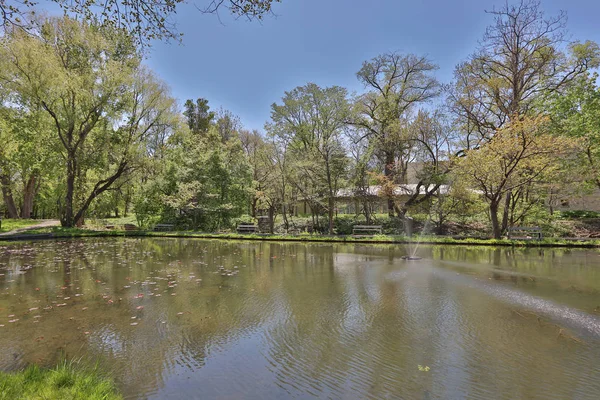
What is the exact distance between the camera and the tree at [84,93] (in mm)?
18547

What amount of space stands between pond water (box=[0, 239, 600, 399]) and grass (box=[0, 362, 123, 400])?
30cm

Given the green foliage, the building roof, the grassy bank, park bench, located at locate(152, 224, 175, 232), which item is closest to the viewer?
the grassy bank

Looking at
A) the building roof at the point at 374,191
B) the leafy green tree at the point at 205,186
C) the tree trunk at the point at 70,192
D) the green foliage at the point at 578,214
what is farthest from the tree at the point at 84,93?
the green foliage at the point at 578,214

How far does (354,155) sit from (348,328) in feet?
61.3

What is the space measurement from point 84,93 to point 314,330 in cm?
2191

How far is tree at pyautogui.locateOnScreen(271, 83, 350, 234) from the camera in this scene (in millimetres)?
20594

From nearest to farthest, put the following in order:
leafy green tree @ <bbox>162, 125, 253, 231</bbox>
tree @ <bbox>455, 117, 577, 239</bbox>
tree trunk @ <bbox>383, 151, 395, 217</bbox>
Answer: tree @ <bbox>455, 117, 577, 239</bbox> < tree trunk @ <bbox>383, 151, 395, 217</bbox> < leafy green tree @ <bbox>162, 125, 253, 231</bbox>

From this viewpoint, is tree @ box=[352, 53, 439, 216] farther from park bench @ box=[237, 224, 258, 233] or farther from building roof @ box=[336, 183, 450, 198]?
park bench @ box=[237, 224, 258, 233]

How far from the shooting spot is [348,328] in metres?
4.67

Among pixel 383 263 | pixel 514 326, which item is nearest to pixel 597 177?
pixel 383 263

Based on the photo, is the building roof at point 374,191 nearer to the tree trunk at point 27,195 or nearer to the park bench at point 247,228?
the park bench at point 247,228

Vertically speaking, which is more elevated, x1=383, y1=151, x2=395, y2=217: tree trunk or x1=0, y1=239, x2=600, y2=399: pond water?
x1=383, y1=151, x2=395, y2=217: tree trunk

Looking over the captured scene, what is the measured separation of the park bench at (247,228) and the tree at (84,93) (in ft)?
29.9

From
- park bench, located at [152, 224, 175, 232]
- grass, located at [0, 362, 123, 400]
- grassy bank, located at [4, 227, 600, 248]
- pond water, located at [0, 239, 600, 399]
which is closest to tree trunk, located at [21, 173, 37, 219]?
grassy bank, located at [4, 227, 600, 248]
